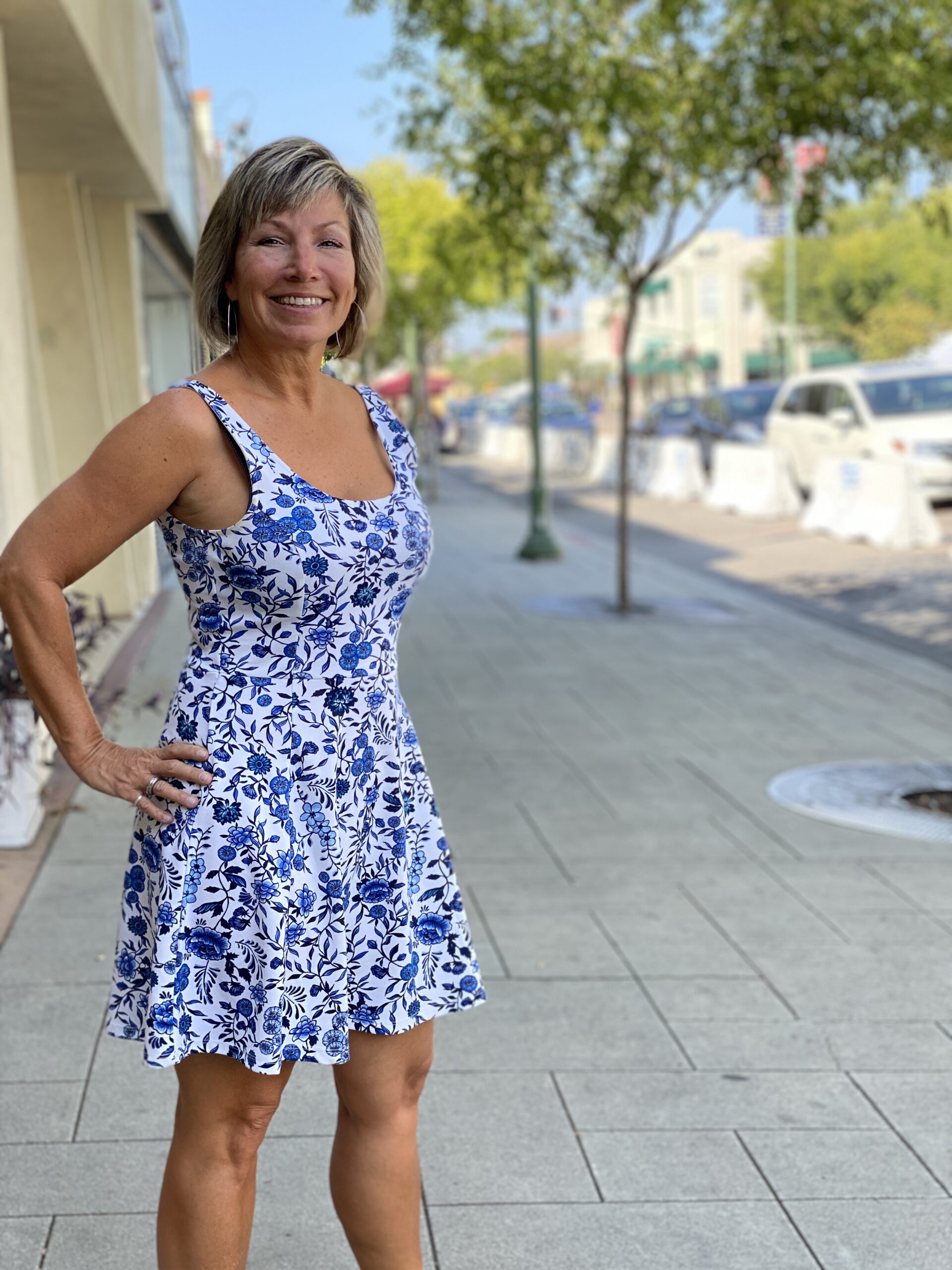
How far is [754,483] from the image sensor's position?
20859mm

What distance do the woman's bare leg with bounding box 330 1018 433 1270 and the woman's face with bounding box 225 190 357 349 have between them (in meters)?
1.05

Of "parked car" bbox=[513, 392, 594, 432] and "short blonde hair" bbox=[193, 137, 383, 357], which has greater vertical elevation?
"short blonde hair" bbox=[193, 137, 383, 357]

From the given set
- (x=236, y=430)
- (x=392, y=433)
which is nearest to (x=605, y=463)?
(x=392, y=433)

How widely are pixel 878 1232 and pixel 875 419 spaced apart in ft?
56.7

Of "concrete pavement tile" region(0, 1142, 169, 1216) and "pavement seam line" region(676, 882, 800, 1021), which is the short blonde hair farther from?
"pavement seam line" region(676, 882, 800, 1021)

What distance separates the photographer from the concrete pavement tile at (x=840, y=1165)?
311 centimetres

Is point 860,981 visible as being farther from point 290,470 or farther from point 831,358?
point 831,358

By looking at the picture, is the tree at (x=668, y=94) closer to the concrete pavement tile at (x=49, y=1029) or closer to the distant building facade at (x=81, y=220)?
the distant building facade at (x=81, y=220)

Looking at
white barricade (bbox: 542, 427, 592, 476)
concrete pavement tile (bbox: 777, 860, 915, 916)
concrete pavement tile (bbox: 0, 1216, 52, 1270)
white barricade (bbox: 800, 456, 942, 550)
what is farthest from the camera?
white barricade (bbox: 542, 427, 592, 476)

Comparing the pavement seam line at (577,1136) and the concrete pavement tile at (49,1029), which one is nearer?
the pavement seam line at (577,1136)

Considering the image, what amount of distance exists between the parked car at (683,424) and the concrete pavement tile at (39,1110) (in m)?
23.8

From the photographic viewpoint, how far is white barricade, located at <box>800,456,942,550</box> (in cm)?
1642

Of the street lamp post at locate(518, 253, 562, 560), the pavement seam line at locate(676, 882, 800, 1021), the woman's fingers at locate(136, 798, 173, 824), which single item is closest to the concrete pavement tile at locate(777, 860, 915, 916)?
the pavement seam line at locate(676, 882, 800, 1021)

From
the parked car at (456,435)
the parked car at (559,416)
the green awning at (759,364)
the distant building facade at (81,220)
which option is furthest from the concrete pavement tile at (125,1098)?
the green awning at (759,364)
